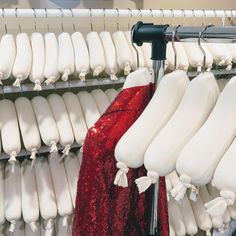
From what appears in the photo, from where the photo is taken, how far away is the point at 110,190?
0.75 metres

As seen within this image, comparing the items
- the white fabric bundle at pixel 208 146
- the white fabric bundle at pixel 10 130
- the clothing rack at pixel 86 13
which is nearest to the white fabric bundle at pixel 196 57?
the clothing rack at pixel 86 13

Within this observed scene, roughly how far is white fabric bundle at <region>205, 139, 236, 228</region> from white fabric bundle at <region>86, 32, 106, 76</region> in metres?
0.74

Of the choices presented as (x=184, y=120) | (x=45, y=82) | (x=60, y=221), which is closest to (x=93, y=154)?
(x=184, y=120)

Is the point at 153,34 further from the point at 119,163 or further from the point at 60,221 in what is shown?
the point at 60,221

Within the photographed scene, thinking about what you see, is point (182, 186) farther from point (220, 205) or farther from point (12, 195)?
point (12, 195)

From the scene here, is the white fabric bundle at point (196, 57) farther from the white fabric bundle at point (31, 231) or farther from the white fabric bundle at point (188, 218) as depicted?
the white fabric bundle at point (31, 231)

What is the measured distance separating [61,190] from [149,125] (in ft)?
2.55

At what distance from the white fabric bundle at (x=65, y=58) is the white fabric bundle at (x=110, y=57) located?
13 cm

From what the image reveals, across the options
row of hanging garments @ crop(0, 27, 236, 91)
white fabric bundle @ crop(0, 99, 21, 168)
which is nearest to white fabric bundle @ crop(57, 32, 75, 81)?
row of hanging garments @ crop(0, 27, 236, 91)

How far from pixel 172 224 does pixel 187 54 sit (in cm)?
69

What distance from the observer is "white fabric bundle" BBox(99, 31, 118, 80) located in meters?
1.19

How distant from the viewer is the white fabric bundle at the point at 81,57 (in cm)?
113

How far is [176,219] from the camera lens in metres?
1.39

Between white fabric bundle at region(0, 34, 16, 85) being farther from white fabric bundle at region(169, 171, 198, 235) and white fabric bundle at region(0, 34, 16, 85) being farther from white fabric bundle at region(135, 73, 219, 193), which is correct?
white fabric bundle at region(169, 171, 198, 235)
